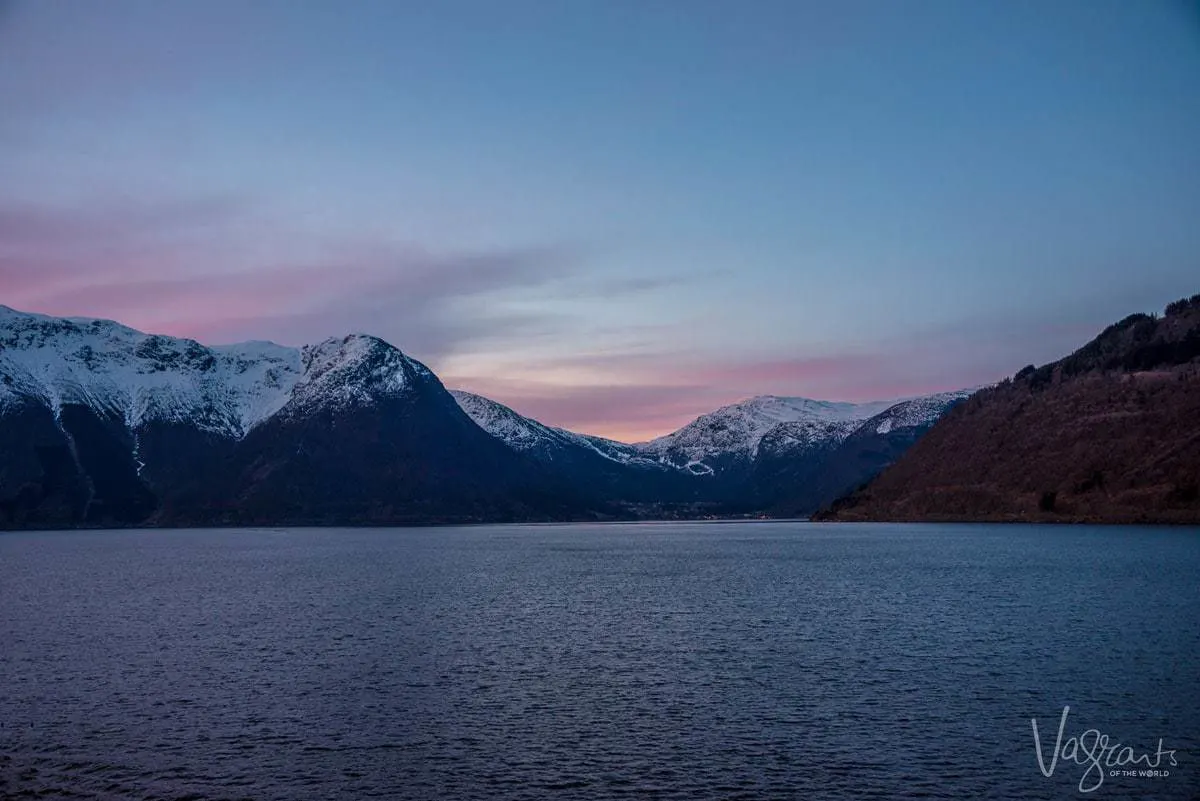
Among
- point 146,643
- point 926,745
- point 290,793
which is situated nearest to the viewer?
point 290,793

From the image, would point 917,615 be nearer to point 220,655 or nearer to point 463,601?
point 463,601

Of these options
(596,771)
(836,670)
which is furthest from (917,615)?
(596,771)

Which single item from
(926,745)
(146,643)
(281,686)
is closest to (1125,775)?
(926,745)

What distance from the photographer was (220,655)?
250 ft

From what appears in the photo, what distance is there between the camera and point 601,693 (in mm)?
59938

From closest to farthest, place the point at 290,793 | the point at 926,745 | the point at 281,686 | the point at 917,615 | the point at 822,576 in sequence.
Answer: the point at 290,793
the point at 926,745
the point at 281,686
the point at 917,615
the point at 822,576

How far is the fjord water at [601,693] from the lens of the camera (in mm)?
43750

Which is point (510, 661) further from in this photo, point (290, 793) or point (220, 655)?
point (290, 793)

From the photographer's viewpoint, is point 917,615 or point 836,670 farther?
point 917,615

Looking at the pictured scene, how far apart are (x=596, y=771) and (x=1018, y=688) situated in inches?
1139

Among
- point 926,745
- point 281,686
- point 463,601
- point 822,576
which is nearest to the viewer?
point 926,745

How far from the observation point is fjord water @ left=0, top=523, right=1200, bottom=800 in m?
43.8

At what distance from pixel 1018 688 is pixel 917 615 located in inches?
1390

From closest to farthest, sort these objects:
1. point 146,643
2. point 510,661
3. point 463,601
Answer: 1. point 510,661
2. point 146,643
3. point 463,601
